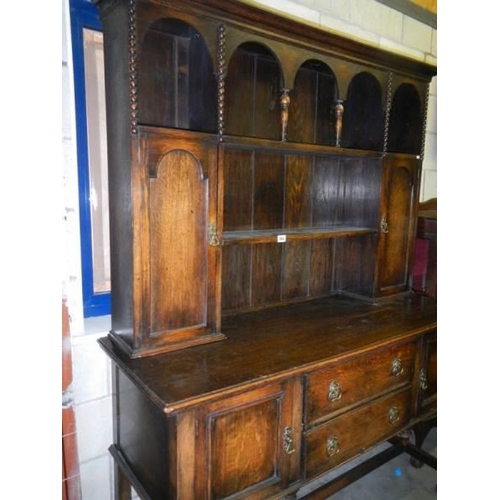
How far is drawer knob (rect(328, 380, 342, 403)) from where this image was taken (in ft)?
4.99

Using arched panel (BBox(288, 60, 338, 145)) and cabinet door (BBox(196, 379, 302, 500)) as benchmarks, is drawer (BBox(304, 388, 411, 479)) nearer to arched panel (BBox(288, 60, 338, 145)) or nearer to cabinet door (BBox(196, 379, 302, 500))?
cabinet door (BBox(196, 379, 302, 500))

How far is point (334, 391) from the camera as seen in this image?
5.04 ft

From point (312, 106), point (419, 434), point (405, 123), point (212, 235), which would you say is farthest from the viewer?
point (419, 434)

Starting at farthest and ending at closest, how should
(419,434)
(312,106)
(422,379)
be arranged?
(419,434), (312,106), (422,379)

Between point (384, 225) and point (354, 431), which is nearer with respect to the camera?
point (354, 431)

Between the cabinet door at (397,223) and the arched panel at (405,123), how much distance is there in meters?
0.17

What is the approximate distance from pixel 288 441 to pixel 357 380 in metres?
0.40

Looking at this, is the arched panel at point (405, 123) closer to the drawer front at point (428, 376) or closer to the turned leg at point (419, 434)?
the drawer front at point (428, 376)

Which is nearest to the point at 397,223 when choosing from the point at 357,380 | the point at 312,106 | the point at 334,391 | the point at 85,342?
the point at 312,106

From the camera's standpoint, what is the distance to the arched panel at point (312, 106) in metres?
2.00

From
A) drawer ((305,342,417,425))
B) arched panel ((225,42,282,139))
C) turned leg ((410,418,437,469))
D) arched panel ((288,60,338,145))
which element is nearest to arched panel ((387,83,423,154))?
arched panel ((288,60,338,145))

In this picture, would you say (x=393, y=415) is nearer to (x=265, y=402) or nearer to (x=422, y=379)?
(x=422, y=379)

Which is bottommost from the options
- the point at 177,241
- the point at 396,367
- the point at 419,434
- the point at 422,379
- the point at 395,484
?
the point at 395,484
